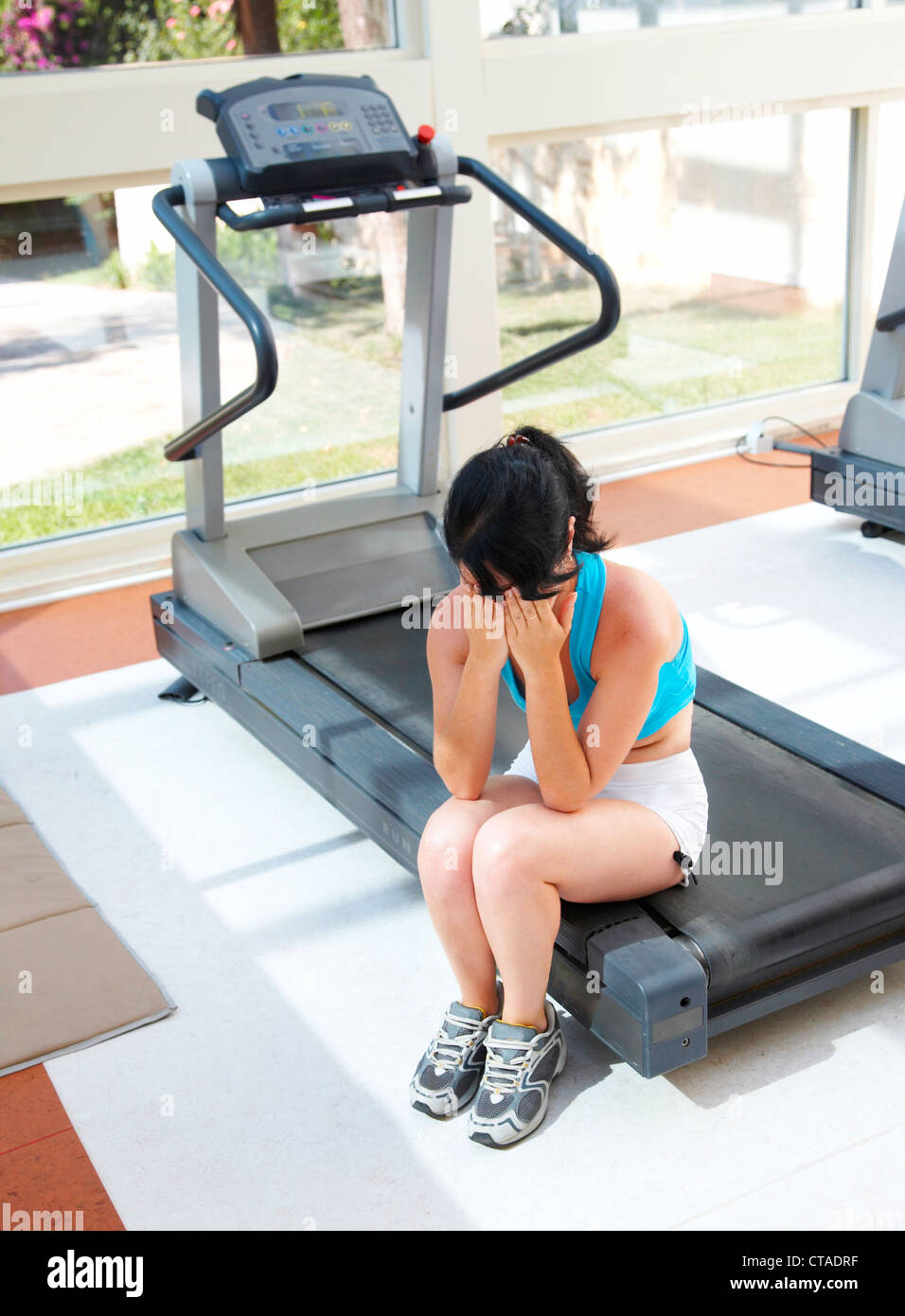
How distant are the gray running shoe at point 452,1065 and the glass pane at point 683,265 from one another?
337 cm

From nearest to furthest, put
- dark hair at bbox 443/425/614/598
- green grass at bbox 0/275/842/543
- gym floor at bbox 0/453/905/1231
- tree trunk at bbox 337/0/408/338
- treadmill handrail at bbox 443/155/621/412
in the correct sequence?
dark hair at bbox 443/425/614/598 → gym floor at bbox 0/453/905/1231 → treadmill handrail at bbox 443/155/621/412 → green grass at bbox 0/275/842/543 → tree trunk at bbox 337/0/408/338

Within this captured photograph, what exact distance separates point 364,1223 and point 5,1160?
1.94 ft

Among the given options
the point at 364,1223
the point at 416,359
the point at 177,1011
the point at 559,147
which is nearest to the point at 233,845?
the point at 177,1011

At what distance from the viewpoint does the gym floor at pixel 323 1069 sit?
1.93m

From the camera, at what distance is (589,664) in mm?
2068

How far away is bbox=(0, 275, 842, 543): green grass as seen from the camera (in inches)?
182

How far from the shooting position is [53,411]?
4461 millimetres

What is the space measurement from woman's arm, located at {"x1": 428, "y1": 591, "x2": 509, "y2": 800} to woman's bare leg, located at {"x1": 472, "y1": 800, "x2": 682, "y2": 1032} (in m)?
0.10

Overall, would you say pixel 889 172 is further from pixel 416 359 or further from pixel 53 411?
pixel 53 411

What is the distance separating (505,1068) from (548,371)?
12.2 feet

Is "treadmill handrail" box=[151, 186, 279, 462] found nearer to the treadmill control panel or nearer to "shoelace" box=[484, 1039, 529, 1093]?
the treadmill control panel

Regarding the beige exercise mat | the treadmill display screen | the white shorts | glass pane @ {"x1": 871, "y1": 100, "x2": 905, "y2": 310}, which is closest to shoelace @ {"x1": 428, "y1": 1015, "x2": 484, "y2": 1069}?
the white shorts

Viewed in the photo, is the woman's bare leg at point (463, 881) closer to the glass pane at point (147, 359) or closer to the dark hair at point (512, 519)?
the dark hair at point (512, 519)

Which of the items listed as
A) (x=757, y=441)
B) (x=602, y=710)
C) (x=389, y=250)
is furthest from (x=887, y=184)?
(x=602, y=710)
